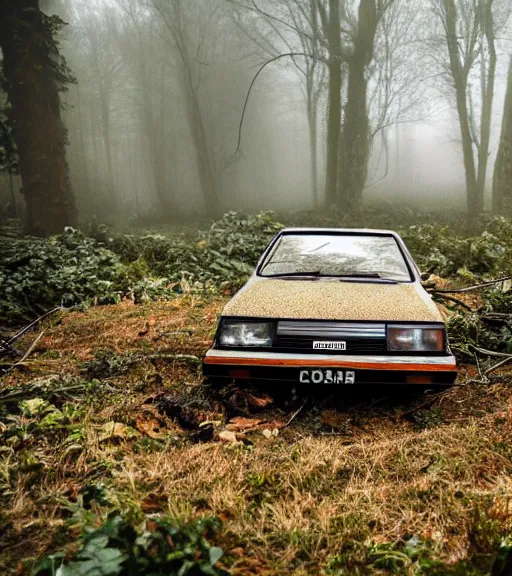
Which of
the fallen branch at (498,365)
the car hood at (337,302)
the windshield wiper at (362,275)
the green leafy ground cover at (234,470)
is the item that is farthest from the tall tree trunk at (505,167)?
the car hood at (337,302)

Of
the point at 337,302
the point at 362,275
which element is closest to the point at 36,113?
the point at 362,275

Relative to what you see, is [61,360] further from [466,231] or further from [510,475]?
[466,231]

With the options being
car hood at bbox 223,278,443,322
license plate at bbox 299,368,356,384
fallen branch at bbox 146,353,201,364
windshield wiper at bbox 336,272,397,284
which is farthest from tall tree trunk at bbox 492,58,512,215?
license plate at bbox 299,368,356,384

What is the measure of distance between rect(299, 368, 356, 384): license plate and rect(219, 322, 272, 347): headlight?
331 millimetres

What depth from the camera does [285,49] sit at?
119ft

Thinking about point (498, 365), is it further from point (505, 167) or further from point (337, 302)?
point (505, 167)

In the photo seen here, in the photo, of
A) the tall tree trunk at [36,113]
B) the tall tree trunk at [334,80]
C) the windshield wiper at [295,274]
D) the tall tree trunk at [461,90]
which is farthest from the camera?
the tall tree trunk at [461,90]

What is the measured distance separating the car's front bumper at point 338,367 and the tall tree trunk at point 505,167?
43.3 ft

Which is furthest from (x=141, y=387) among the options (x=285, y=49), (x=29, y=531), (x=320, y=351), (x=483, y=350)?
(x=285, y=49)

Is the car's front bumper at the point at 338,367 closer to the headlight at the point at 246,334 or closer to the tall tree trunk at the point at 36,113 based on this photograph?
the headlight at the point at 246,334

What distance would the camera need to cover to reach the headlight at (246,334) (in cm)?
327

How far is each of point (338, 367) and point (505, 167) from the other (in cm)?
1440

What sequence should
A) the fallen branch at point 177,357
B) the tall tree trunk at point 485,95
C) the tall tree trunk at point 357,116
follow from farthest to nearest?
the tall tree trunk at point 485,95 → the tall tree trunk at point 357,116 → the fallen branch at point 177,357

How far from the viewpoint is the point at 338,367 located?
3061 millimetres
